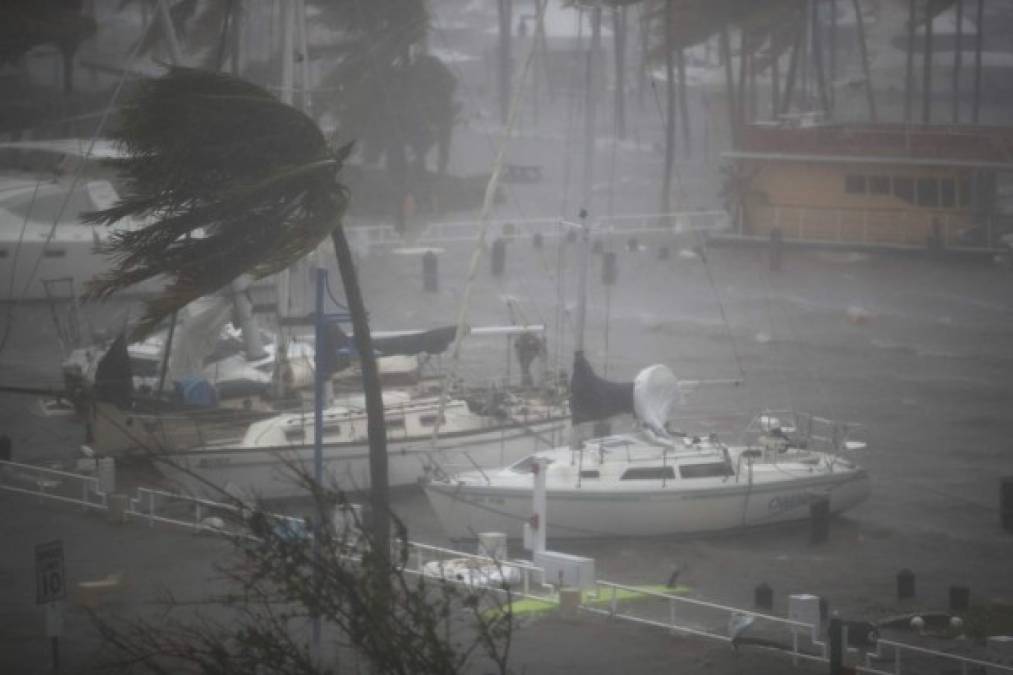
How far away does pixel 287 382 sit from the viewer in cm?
3331

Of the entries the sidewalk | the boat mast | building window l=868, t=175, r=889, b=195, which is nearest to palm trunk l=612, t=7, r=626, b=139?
building window l=868, t=175, r=889, b=195

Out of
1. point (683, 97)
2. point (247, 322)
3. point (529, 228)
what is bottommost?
point (247, 322)

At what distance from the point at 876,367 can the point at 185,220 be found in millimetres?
27033

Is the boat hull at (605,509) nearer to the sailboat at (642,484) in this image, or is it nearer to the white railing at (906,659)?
the sailboat at (642,484)

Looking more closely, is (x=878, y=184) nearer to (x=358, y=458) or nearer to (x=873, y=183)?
(x=873, y=183)

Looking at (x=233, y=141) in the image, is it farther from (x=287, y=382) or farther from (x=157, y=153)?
(x=287, y=382)

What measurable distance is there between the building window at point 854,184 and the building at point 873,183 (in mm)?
30

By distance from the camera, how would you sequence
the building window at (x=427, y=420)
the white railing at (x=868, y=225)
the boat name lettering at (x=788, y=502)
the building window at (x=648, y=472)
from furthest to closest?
the white railing at (x=868, y=225)
the building window at (x=427, y=420)
the boat name lettering at (x=788, y=502)
the building window at (x=648, y=472)

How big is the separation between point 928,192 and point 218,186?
130ft

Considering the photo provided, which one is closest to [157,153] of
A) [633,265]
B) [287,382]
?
[287,382]

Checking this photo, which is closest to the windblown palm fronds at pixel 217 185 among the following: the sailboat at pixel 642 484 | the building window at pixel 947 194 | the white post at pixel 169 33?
the sailboat at pixel 642 484

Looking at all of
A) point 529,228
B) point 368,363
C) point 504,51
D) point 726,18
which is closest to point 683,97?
point 726,18

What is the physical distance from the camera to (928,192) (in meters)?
54.9

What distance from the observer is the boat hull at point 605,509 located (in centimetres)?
2691
